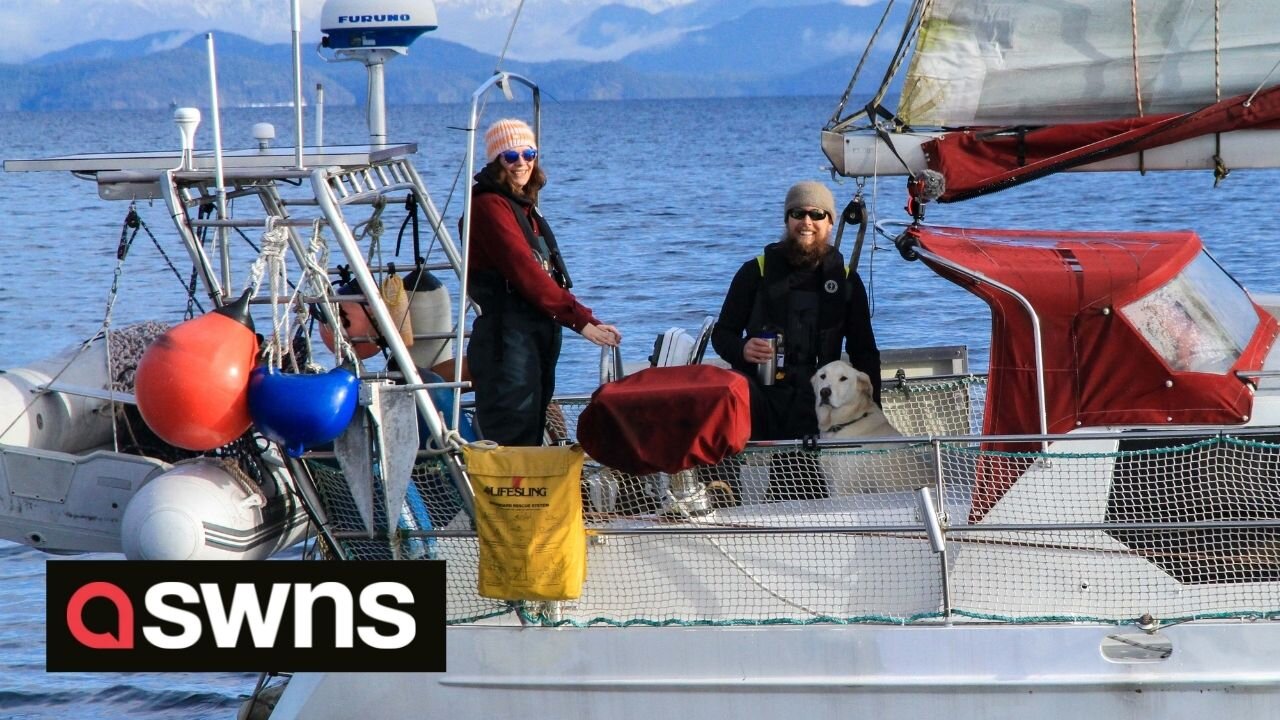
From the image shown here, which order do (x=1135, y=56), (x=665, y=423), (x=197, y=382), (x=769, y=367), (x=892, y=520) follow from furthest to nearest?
(x=1135, y=56)
(x=769, y=367)
(x=892, y=520)
(x=665, y=423)
(x=197, y=382)

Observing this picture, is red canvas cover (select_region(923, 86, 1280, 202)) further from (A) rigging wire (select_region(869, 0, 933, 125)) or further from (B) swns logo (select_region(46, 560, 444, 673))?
(B) swns logo (select_region(46, 560, 444, 673))

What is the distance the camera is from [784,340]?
238 inches

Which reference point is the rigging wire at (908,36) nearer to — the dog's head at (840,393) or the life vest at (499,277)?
the dog's head at (840,393)

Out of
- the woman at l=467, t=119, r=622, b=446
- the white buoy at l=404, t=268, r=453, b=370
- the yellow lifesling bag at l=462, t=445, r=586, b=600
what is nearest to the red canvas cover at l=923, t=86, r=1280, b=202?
the woman at l=467, t=119, r=622, b=446

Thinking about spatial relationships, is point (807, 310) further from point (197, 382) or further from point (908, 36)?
point (197, 382)

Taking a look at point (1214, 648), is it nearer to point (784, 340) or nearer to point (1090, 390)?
point (1090, 390)

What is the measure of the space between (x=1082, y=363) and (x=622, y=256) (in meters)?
17.7

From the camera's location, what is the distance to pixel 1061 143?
6.11m

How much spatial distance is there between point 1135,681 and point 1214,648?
28 centimetres

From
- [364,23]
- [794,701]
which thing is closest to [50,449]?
[364,23]

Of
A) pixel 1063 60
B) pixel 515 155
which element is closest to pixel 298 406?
pixel 515 155

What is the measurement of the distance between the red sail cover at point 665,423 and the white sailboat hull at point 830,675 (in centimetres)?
70

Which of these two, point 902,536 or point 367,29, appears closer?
point 902,536

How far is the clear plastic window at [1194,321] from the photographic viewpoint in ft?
17.9
